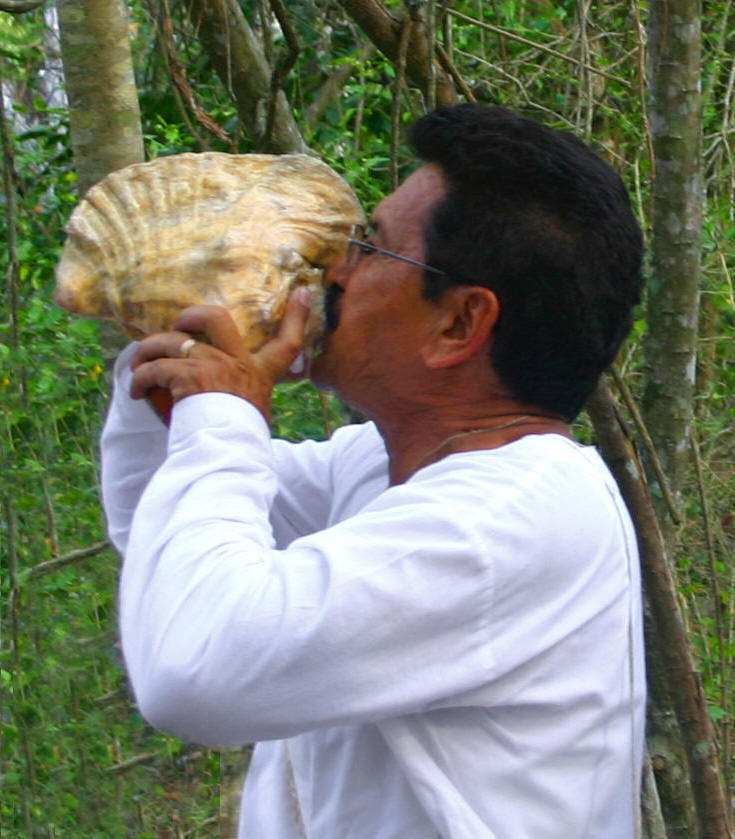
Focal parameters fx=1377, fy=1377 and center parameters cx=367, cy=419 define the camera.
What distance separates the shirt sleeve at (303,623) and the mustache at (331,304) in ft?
1.19

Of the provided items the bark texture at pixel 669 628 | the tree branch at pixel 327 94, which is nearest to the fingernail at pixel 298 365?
the bark texture at pixel 669 628

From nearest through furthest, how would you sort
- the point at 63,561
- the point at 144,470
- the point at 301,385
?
the point at 144,470
the point at 63,561
the point at 301,385

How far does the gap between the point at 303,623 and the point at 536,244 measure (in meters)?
0.51

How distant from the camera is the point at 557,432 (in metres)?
1.63

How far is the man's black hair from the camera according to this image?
1540mm

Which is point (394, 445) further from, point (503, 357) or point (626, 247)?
point (626, 247)

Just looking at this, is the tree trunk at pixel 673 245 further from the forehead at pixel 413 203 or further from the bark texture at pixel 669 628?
the forehead at pixel 413 203

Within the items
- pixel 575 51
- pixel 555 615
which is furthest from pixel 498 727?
pixel 575 51

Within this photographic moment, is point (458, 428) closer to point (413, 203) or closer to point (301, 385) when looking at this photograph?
point (413, 203)

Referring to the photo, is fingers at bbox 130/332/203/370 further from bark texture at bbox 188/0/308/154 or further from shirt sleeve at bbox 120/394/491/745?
bark texture at bbox 188/0/308/154

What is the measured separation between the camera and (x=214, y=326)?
1547 mm

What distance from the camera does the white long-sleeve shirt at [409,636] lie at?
4.32ft

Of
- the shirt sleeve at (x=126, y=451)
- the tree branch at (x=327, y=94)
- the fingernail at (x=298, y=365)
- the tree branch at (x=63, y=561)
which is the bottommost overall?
the tree branch at (x=63, y=561)

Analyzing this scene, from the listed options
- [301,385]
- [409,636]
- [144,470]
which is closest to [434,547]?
[409,636]
